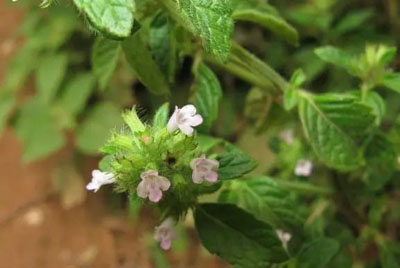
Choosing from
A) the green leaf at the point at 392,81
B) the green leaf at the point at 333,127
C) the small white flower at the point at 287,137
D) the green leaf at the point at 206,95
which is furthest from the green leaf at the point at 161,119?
the small white flower at the point at 287,137

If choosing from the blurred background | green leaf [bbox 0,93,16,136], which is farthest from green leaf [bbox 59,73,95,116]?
green leaf [bbox 0,93,16,136]

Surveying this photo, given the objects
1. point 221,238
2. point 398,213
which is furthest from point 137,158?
point 398,213

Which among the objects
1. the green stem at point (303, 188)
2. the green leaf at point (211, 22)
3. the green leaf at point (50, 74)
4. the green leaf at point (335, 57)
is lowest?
the green leaf at point (50, 74)

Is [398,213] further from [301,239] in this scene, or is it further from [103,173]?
[103,173]

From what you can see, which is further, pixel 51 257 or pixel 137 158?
pixel 51 257

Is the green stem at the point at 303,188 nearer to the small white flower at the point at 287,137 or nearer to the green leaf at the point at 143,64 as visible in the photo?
the small white flower at the point at 287,137

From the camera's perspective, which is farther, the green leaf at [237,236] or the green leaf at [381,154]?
the green leaf at [381,154]
